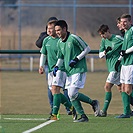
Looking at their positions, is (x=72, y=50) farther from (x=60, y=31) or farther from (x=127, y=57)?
(x=127, y=57)

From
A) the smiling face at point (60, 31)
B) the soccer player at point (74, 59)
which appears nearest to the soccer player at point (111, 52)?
the soccer player at point (74, 59)

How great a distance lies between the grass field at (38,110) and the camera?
1085 centimetres

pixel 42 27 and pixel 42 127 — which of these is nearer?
pixel 42 127

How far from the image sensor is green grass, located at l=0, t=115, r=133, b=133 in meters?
10.6

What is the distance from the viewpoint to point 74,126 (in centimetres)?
1112

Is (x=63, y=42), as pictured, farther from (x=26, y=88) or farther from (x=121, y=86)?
(x=26, y=88)

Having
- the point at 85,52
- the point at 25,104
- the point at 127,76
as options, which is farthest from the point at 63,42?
the point at 25,104

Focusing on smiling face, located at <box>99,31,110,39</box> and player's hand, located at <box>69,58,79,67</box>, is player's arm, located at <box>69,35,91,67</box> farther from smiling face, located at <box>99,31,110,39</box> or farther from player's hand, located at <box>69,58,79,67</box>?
smiling face, located at <box>99,31,110,39</box>

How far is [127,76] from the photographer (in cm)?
1188

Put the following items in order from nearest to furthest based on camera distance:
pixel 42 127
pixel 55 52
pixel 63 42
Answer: pixel 42 127 < pixel 63 42 < pixel 55 52

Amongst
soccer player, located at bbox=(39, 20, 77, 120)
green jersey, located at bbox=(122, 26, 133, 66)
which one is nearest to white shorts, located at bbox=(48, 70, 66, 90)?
soccer player, located at bbox=(39, 20, 77, 120)

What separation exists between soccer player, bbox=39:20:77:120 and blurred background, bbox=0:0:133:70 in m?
23.8

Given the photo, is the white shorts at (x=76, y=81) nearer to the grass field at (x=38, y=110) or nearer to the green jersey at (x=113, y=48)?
the grass field at (x=38, y=110)

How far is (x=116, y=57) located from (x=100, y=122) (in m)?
1.85
